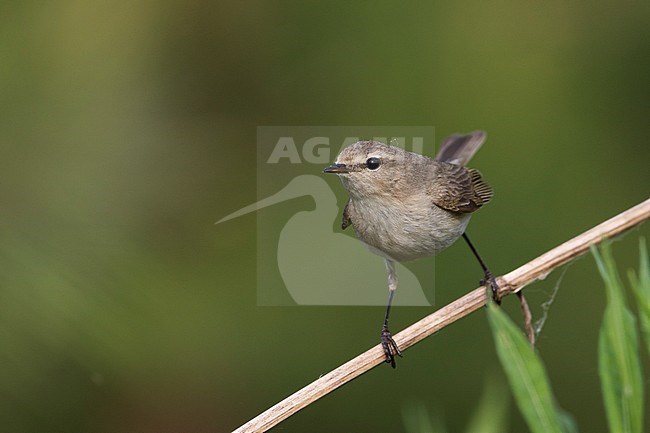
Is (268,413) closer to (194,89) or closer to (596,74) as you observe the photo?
(194,89)

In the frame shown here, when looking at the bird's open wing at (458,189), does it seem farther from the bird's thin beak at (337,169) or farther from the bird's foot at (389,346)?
the bird's foot at (389,346)

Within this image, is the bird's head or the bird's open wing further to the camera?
the bird's open wing

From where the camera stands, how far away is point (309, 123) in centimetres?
267

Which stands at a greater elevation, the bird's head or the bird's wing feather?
the bird's wing feather

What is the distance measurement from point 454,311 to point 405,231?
2.03ft

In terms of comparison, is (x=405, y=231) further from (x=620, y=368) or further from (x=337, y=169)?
(x=620, y=368)

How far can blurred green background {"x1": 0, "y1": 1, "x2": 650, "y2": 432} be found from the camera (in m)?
2.41

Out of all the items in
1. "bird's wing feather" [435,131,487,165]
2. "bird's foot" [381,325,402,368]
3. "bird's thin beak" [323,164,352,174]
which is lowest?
"bird's foot" [381,325,402,368]

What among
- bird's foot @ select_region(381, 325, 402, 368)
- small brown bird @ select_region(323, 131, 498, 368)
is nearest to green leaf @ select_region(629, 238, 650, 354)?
bird's foot @ select_region(381, 325, 402, 368)

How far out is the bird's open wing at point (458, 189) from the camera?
90.6 inches

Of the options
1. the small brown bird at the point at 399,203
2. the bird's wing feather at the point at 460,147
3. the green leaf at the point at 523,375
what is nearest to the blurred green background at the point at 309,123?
the bird's wing feather at the point at 460,147

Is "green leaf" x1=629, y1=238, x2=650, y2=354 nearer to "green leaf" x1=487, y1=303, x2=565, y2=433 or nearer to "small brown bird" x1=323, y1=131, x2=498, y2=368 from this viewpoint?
"green leaf" x1=487, y1=303, x2=565, y2=433

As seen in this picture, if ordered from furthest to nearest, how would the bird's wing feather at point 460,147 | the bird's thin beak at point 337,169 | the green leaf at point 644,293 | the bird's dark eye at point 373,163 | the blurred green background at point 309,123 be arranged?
1. the bird's wing feather at point 460,147
2. the blurred green background at point 309,123
3. the bird's dark eye at point 373,163
4. the bird's thin beak at point 337,169
5. the green leaf at point 644,293

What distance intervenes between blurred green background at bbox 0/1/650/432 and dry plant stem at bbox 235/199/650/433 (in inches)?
37.1
